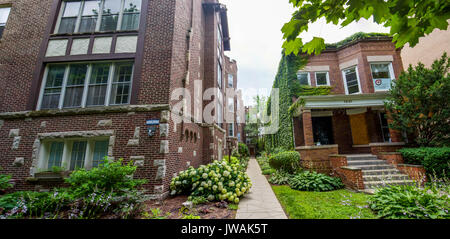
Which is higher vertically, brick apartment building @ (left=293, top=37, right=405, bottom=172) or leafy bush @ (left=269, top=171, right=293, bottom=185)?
brick apartment building @ (left=293, top=37, right=405, bottom=172)

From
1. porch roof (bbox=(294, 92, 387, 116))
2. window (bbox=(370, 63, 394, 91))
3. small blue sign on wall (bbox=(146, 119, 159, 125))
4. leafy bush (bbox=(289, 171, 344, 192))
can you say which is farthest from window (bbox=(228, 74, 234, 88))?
small blue sign on wall (bbox=(146, 119, 159, 125))

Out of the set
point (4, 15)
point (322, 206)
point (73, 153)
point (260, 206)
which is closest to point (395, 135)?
point (322, 206)

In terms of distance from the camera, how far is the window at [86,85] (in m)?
6.83

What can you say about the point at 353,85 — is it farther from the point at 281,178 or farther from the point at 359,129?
the point at 281,178

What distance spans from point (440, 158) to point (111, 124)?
12.6 meters

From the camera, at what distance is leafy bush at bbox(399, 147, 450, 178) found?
6.49 metres

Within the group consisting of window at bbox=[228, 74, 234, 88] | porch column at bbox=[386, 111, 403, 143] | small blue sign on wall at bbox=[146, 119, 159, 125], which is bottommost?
porch column at bbox=[386, 111, 403, 143]

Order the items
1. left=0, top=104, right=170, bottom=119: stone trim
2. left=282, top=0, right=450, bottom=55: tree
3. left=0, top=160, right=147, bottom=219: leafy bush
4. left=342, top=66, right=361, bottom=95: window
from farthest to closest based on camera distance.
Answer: left=342, top=66, right=361, bottom=95: window, left=0, top=104, right=170, bottom=119: stone trim, left=0, top=160, right=147, bottom=219: leafy bush, left=282, top=0, right=450, bottom=55: tree

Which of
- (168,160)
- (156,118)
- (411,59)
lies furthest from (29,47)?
(411,59)

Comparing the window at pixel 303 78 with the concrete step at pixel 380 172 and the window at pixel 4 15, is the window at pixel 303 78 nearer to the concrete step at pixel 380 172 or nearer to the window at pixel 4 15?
the concrete step at pixel 380 172

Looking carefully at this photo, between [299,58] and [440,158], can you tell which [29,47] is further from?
[440,158]

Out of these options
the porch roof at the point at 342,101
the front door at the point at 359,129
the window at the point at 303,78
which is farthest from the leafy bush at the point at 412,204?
the window at the point at 303,78

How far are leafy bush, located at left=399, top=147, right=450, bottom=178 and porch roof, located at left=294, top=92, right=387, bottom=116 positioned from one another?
115 inches

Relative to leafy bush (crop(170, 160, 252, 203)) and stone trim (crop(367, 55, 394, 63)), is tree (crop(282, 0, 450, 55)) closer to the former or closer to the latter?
leafy bush (crop(170, 160, 252, 203))
